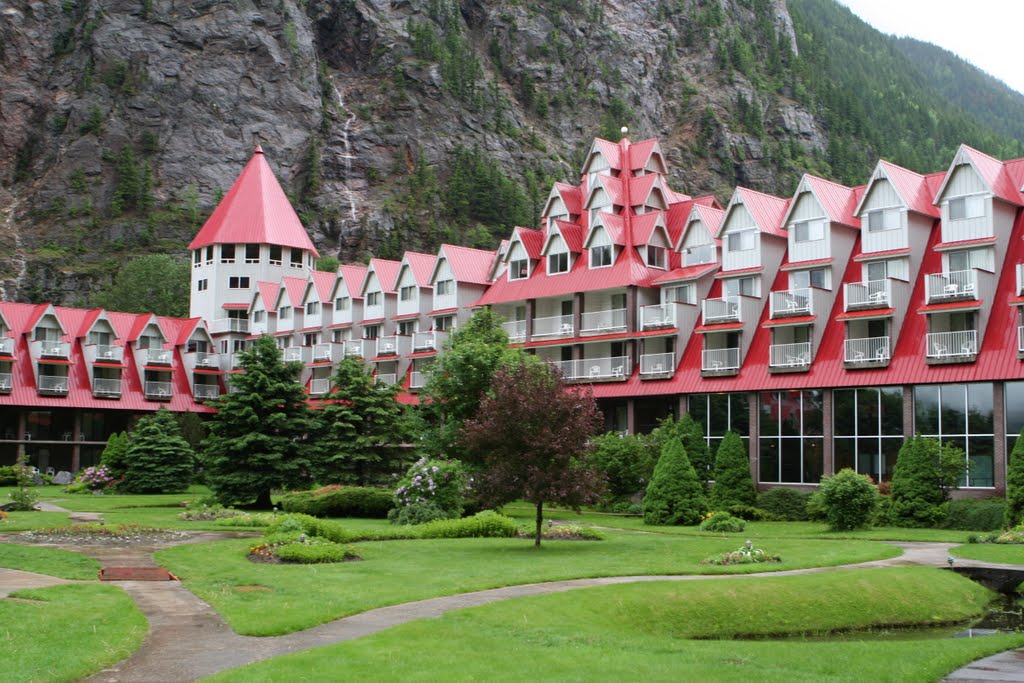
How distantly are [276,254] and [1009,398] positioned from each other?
71056 millimetres

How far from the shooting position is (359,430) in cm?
5972

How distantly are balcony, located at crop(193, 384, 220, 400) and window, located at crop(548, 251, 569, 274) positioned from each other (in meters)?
36.8

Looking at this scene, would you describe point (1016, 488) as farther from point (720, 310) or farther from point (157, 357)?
point (157, 357)

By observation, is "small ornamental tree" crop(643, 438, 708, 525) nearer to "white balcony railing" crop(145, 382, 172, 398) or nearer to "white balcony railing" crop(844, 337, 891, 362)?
"white balcony railing" crop(844, 337, 891, 362)

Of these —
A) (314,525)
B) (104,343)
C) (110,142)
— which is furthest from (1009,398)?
(110,142)

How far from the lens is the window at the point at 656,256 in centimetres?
6856

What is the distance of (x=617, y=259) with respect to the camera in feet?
224

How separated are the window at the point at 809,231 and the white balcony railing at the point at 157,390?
2145 inches

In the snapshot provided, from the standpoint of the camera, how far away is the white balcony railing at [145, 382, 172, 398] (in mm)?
90500

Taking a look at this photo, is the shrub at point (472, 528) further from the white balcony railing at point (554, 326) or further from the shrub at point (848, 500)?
the white balcony railing at point (554, 326)

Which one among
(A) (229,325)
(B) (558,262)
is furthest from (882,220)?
(A) (229,325)

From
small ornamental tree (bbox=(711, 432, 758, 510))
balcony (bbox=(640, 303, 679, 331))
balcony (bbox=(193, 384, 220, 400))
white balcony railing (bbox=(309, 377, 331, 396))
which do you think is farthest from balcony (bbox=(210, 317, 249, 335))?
small ornamental tree (bbox=(711, 432, 758, 510))

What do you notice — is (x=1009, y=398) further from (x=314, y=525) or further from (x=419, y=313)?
(x=419, y=313)

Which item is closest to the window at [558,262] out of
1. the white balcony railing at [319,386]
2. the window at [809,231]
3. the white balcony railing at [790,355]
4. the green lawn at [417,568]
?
the window at [809,231]
